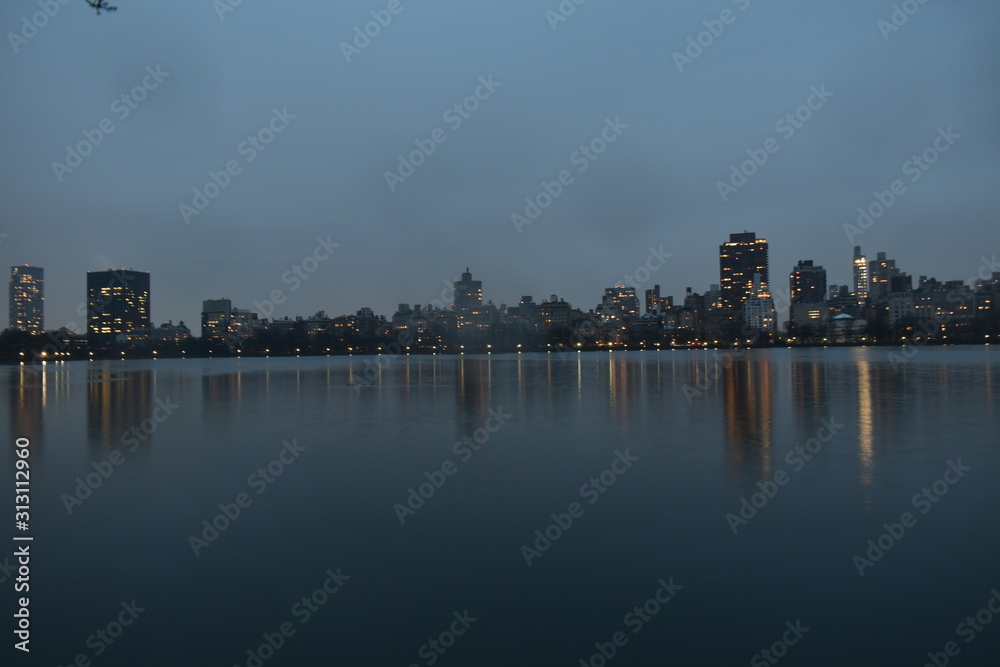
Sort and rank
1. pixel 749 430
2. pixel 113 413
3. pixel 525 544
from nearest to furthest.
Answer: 1. pixel 525 544
2. pixel 749 430
3. pixel 113 413

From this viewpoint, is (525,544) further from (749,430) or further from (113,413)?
(113,413)

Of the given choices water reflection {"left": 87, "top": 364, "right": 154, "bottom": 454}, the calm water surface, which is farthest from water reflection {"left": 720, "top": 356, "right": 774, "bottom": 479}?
water reflection {"left": 87, "top": 364, "right": 154, "bottom": 454}

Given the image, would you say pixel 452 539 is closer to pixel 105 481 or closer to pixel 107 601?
pixel 107 601

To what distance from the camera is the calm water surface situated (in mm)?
5395

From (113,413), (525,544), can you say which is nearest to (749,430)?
(525,544)

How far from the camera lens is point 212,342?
539 ft

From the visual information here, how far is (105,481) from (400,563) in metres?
6.97

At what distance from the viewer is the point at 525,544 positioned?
7566mm

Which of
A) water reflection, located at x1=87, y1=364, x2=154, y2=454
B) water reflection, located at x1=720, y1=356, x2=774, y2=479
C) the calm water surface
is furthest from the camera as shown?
water reflection, located at x1=87, y1=364, x2=154, y2=454

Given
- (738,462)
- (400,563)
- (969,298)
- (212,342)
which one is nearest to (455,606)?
(400,563)

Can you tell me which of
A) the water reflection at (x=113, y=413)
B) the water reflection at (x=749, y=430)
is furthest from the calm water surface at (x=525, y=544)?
the water reflection at (x=113, y=413)

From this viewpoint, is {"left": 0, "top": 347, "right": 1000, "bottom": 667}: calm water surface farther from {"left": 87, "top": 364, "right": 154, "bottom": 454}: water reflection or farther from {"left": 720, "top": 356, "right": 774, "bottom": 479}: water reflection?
{"left": 87, "top": 364, "right": 154, "bottom": 454}: water reflection

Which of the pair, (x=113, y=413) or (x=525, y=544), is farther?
(x=113, y=413)

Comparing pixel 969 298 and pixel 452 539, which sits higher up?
pixel 969 298
